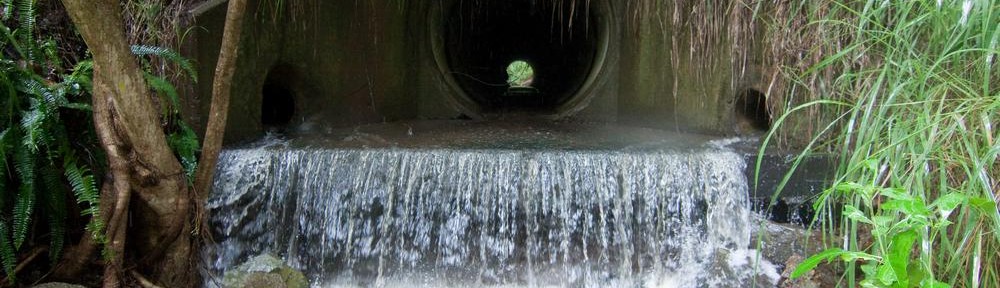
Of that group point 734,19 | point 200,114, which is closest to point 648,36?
point 734,19

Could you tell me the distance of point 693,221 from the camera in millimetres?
3631

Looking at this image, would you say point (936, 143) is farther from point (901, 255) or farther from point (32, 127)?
point (32, 127)

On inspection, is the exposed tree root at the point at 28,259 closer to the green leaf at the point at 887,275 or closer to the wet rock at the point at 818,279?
the green leaf at the point at 887,275

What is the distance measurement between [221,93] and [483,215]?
140 centimetres

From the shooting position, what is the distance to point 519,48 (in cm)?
869

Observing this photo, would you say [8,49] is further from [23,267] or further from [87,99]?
[23,267]

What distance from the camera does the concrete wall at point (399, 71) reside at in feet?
14.4

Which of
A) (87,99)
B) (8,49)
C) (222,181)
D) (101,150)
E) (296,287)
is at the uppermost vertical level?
(8,49)

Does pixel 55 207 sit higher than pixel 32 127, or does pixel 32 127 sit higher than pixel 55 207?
pixel 32 127

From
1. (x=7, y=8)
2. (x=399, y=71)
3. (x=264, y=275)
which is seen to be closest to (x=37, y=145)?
(x=7, y=8)

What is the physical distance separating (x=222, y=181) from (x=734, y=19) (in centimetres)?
282

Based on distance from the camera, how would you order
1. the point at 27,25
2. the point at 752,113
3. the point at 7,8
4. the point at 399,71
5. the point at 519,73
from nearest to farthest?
the point at 27,25 < the point at 7,8 < the point at 752,113 < the point at 399,71 < the point at 519,73

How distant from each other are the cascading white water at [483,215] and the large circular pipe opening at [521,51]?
208cm

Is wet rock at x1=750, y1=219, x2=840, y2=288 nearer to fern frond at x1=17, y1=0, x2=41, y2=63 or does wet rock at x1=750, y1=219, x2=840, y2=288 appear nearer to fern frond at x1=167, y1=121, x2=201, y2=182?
fern frond at x1=167, y1=121, x2=201, y2=182
